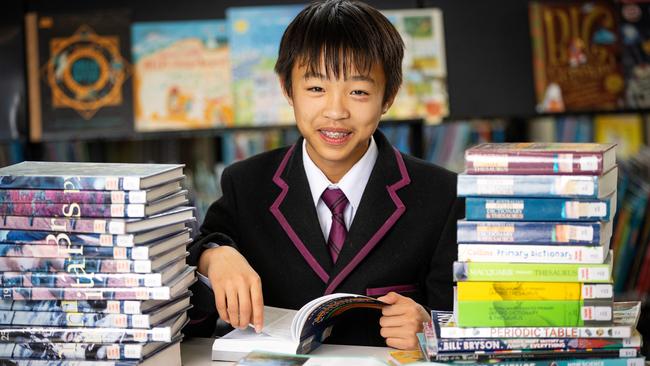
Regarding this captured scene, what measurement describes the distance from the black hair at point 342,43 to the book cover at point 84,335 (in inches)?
26.9

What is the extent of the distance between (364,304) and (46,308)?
20.9 inches

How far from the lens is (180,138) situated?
346 cm

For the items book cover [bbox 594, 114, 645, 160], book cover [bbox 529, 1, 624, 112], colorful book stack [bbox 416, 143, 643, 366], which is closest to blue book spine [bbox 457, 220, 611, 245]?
colorful book stack [bbox 416, 143, 643, 366]

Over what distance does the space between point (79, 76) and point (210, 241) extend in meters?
1.57

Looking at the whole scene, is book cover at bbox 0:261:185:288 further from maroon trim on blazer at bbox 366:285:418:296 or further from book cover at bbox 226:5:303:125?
book cover at bbox 226:5:303:125

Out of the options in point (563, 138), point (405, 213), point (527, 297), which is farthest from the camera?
point (563, 138)

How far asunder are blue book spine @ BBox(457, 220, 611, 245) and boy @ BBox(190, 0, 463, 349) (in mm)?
496

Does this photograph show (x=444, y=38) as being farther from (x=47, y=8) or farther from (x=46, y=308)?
(x=46, y=308)

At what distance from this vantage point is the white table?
1.61 m

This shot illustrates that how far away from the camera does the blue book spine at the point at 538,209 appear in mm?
1407

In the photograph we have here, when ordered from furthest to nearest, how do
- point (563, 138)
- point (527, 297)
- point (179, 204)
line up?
point (563, 138) < point (179, 204) < point (527, 297)

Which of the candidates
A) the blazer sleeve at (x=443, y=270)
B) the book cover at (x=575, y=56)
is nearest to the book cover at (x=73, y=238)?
the blazer sleeve at (x=443, y=270)

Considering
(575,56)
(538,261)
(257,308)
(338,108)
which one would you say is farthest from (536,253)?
(575,56)

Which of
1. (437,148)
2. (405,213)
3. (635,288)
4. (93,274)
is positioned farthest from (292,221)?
(635,288)
